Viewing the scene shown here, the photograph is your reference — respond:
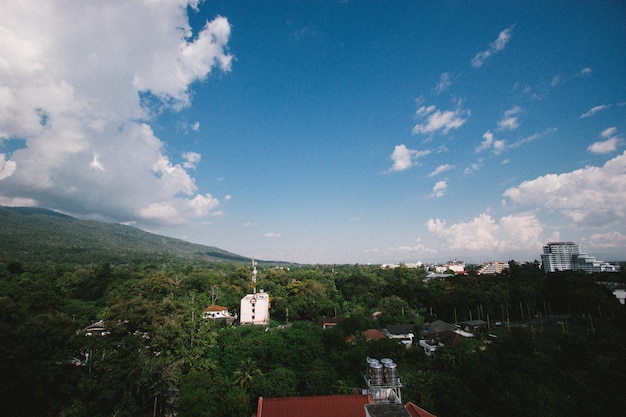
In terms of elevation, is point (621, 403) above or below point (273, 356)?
below

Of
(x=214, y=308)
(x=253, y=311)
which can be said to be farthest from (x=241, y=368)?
(x=214, y=308)

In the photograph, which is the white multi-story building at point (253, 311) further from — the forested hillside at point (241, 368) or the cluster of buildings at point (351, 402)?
the cluster of buildings at point (351, 402)

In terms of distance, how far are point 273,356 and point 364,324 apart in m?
13.0

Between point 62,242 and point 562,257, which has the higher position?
point 62,242

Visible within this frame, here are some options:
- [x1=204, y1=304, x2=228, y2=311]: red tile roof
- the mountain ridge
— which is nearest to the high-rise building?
[x1=204, y1=304, x2=228, y2=311]: red tile roof

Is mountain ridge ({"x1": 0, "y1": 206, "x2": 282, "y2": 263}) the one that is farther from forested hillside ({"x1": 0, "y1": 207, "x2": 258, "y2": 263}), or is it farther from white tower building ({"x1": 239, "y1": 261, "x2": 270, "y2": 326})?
white tower building ({"x1": 239, "y1": 261, "x2": 270, "y2": 326})

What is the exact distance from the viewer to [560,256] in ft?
309

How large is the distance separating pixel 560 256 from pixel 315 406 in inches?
4291

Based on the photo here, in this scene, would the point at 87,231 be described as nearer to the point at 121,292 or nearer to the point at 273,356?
the point at 121,292

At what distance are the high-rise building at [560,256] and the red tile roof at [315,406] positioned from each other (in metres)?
105

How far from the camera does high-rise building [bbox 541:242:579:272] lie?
93.8m

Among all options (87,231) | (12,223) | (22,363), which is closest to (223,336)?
(22,363)

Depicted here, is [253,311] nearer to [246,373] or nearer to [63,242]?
A: [246,373]

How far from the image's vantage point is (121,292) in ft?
132
